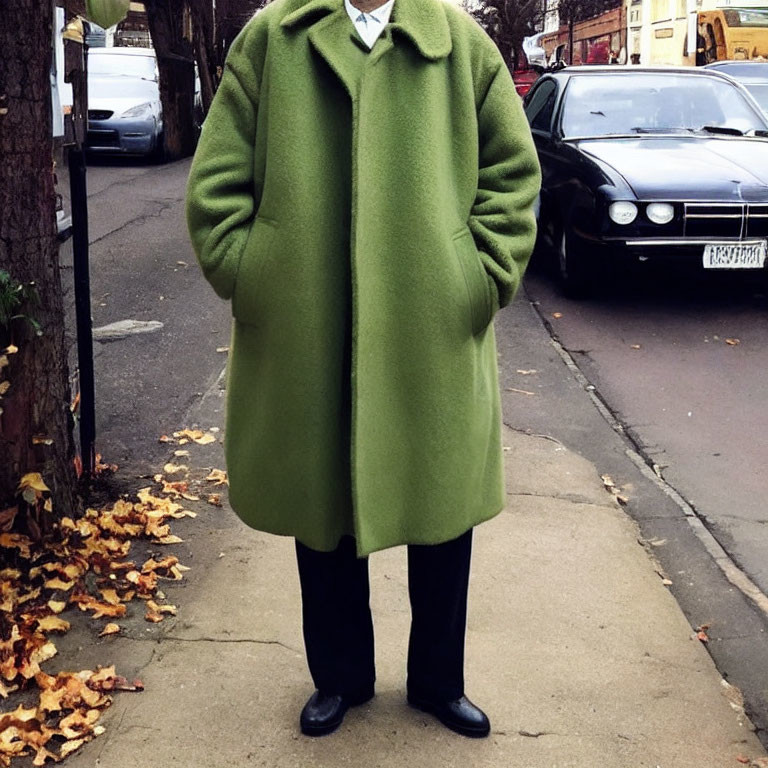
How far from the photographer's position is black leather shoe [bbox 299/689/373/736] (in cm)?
298

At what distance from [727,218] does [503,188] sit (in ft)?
17.8

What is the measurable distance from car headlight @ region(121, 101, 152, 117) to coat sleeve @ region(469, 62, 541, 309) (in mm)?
16849

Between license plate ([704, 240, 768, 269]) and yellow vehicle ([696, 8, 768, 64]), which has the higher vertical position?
yellow vehicle ([696, 8, 768, 64])

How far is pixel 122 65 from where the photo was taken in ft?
66.4

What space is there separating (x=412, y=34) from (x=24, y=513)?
7.17 feet

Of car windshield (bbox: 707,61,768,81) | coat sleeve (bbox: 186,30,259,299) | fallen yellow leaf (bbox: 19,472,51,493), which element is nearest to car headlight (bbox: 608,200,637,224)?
fallen yellow leaf (bbox: 19,472,51,493)

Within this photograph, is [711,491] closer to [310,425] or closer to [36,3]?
[310,425]

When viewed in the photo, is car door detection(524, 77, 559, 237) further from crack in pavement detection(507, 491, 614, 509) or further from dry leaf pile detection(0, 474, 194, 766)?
dry leaf pile detection(0, 474, 194, 766)

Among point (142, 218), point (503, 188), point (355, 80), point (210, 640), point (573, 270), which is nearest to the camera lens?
point (355, 80)

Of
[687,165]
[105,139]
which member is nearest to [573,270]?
[687,165]

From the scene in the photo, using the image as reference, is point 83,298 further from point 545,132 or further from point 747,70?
point 747,70

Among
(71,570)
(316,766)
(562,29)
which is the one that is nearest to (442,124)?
(316,766)

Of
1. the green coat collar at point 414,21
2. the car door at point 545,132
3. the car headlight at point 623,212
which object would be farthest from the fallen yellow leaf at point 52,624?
the car door at point 545,132

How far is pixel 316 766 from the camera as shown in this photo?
2.88 meters
